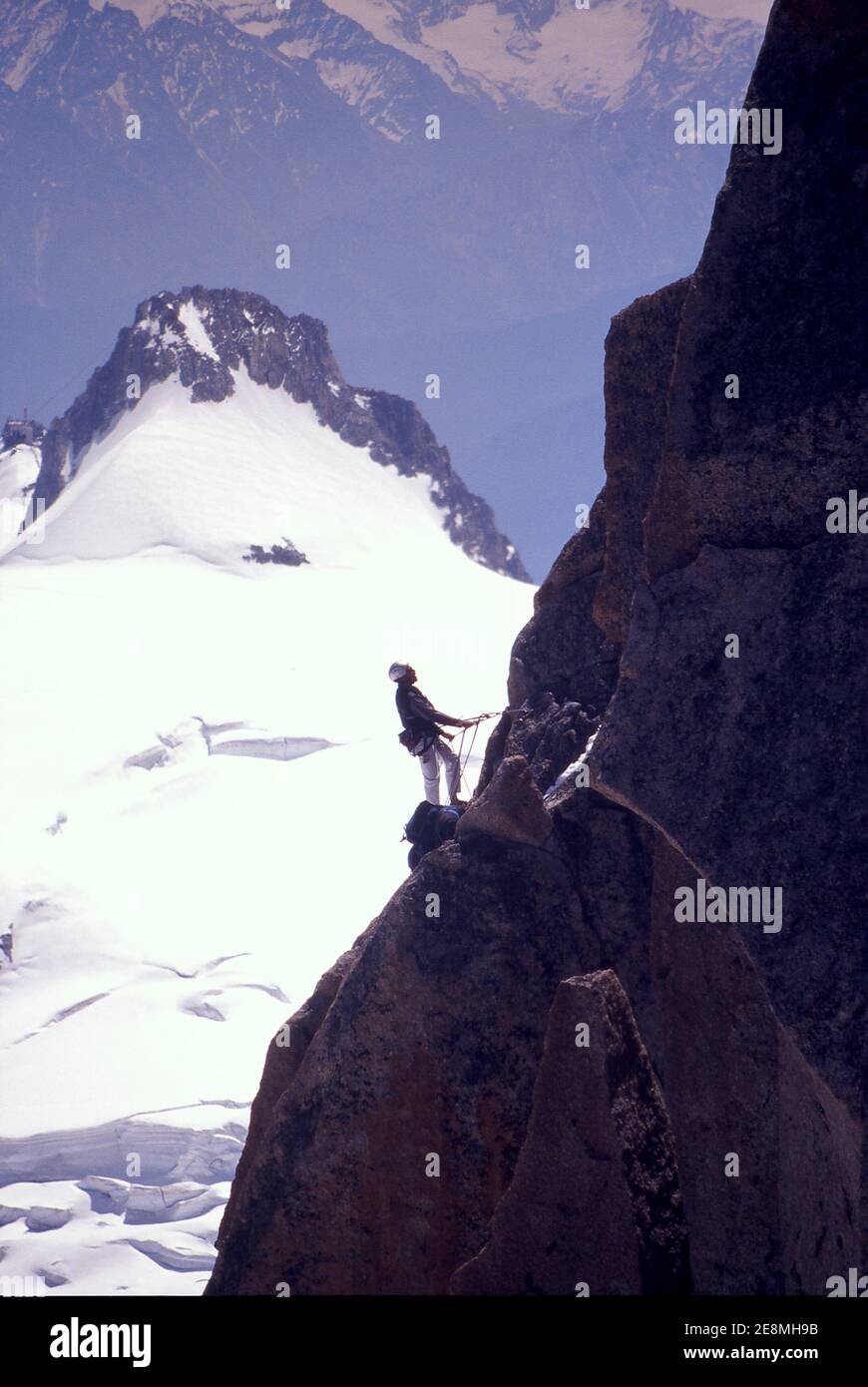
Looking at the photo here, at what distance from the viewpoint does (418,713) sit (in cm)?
1434

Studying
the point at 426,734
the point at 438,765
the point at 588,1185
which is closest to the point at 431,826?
the point at 438,765

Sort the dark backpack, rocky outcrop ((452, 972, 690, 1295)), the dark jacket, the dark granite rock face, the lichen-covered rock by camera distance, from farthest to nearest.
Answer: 1. the dark granite rock face
2. the dark jacket
3. the dark backpack
4. the lichen-covered rock
5. rocky outcrop ((452, 972, 690, 1295))

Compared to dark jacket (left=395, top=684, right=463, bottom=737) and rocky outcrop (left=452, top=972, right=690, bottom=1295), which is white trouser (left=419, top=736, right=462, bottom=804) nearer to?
dark jacket (left=395, top=684, right=463, bottom=737)

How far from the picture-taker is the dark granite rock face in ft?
460

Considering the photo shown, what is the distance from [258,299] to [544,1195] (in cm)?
15263

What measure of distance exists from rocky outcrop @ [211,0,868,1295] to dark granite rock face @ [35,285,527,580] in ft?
425

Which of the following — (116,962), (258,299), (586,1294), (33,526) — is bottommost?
(116,962)

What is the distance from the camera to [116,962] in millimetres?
48312

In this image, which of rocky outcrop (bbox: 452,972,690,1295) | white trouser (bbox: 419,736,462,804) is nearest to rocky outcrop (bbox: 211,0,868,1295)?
rocky outcrop (bbox: 452,972,690,1295)

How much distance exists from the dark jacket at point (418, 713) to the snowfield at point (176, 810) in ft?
70.0

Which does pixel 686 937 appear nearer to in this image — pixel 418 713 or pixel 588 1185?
pixel 588 1185

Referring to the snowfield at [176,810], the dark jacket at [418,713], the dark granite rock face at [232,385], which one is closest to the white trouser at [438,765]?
the dark jacket at [418,713]

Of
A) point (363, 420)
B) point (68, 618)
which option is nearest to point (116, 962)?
Answer: point (68, 618)

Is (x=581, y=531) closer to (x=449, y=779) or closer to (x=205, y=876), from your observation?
(x=449, y=779)
